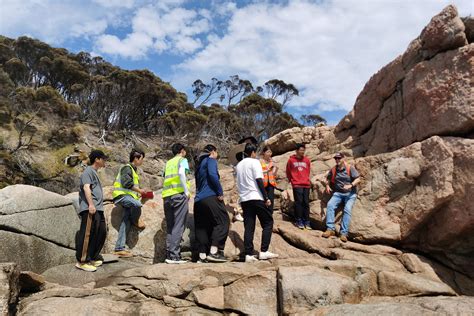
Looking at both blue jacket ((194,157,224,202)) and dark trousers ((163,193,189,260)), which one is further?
blue jacket ((194,157,224,202))

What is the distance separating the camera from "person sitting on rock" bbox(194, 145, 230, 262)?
24.5 feet

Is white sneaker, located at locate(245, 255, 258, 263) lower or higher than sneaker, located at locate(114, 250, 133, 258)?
higher

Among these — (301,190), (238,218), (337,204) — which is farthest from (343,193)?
(238,218)

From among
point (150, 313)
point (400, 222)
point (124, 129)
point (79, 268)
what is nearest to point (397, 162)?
point (400, 222)

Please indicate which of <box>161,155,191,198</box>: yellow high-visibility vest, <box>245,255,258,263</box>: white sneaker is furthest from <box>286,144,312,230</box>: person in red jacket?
<box>161,155,191,198</box>: yellow high-visibility vest

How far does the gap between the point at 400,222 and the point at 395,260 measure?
836 millimetres

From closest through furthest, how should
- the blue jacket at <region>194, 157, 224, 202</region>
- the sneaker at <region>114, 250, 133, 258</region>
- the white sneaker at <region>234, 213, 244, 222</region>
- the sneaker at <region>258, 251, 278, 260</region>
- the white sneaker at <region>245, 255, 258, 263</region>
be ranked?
the white sneaker at <region>245, 255, 258, 263</region> < the sneaker at <region>258, 251, 278, 260</region> < the blue jacket at <region>194, 157, 224, 202</region> < the sneaker at <region>114, 250, 133, 258</region> < the white sneaker at <region>234, 213, 244, 222</region>

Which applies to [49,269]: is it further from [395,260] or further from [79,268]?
[395,260]

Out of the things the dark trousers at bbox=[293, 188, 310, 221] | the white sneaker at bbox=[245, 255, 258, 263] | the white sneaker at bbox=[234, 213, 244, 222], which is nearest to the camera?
the white sneaker at bbox=[245, 255, 258, 263]

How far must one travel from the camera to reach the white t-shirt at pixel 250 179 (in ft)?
24.0

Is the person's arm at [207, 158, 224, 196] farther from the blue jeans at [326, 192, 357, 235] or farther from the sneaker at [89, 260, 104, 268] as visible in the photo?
the blue jeans at [326, 192, 357, 235]

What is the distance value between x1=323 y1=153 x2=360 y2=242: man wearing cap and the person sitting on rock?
247cm

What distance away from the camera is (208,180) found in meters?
7.63

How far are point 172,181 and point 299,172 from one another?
3.12m
